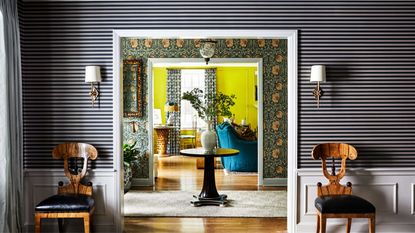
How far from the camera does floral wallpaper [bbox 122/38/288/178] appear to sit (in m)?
7.93

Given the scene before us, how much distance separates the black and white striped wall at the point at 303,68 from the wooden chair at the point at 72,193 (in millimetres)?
171

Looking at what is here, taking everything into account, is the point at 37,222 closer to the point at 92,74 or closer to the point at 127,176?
the point at 92,74

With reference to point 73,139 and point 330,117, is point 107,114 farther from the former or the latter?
point 330,117

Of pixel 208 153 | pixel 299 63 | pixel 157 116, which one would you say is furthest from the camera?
pixel 157 116

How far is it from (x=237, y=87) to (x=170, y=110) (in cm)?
197

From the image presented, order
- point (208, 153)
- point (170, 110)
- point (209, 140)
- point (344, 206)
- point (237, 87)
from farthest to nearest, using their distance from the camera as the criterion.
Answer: point (237, 87), point (170, 110), point (209, 140), point (208, 153), point (344, 206)

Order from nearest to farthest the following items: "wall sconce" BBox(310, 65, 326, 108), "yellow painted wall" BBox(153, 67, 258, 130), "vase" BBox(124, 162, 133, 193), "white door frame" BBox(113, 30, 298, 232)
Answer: "wall sconce" BBox(310, 65, 326, 108) < "white door frame" BBox(113, 30, 298, 232) < "vase" BBox(124, 162, 133, 193) < "yellow painted wall" BBox(153, 67, 258, 130)

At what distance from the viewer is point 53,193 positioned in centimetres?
494

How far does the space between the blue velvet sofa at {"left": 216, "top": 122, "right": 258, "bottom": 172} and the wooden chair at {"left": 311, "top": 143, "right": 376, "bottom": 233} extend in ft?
13.1

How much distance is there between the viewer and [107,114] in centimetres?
492

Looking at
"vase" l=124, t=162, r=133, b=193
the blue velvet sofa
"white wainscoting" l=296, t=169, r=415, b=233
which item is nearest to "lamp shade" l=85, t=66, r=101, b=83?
"white wainscoting" l=296, t=169, r=415, b=233

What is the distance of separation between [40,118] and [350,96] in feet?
10.6

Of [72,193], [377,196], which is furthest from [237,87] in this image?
[72,193]

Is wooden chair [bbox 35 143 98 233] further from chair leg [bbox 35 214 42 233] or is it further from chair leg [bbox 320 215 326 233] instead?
chair leg [bbox 320 215 326 233]
